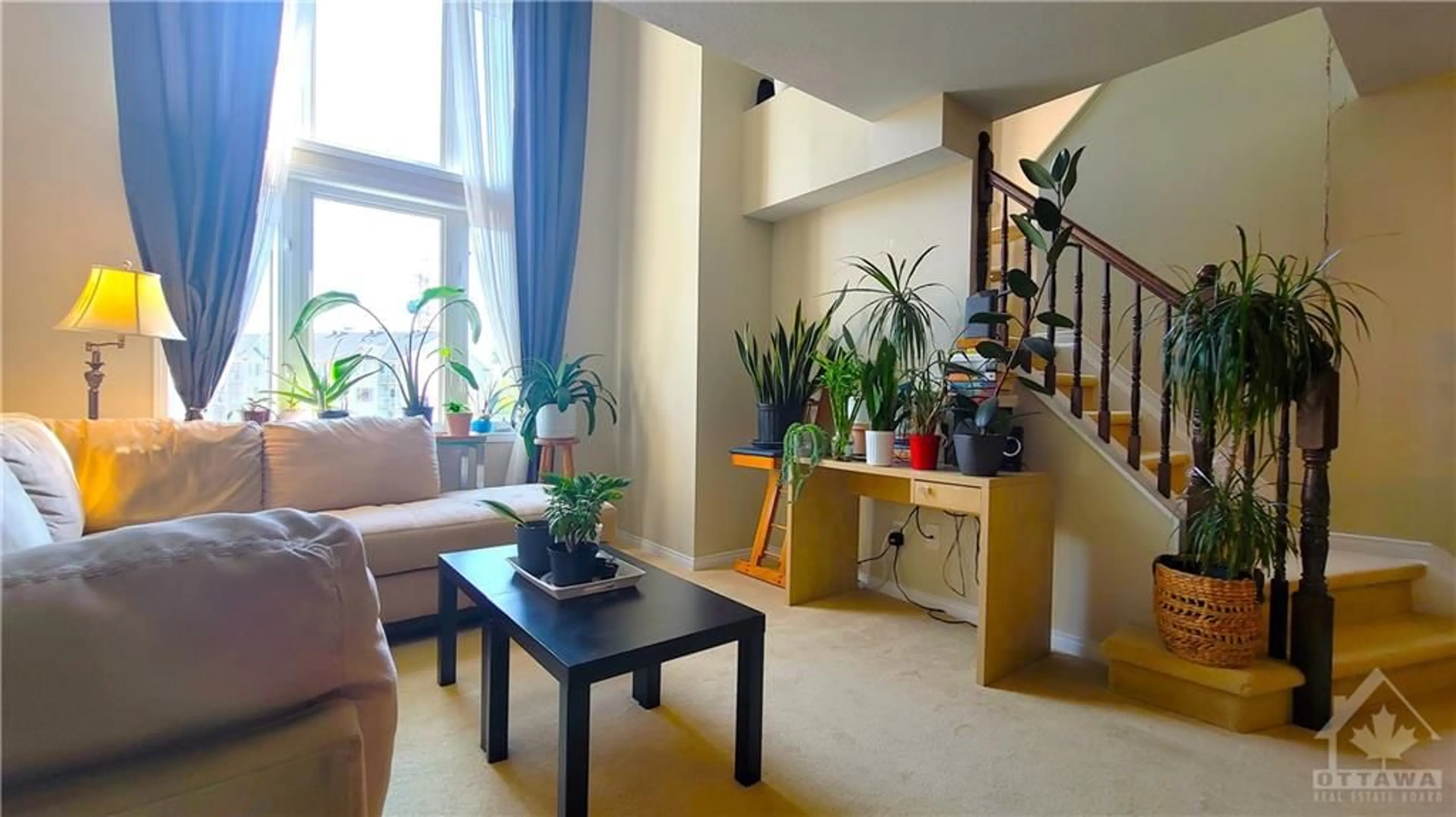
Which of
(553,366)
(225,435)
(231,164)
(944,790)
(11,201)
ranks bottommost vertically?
(944,790)

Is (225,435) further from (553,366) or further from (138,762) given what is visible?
(138,762)

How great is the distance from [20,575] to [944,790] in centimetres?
180

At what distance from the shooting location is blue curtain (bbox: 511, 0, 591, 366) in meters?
3.98

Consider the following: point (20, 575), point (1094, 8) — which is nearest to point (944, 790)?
point (20, 575)

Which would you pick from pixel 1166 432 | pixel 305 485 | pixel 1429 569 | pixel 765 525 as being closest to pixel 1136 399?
pixel 1166 432

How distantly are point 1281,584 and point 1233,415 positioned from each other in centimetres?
63

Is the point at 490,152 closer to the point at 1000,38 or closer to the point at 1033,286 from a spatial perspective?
the point at 1000,38

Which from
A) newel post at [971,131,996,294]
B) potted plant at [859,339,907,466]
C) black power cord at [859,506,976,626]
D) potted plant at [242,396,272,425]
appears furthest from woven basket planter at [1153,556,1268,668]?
potted plant at [242,396,272,425]

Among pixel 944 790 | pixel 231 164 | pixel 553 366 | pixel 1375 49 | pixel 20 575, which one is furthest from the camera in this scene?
pixel 553 366

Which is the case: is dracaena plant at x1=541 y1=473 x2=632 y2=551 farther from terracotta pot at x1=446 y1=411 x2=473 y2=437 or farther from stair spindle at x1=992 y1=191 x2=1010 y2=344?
terracotta pot at x1=446 y1=411 x2=473 y2=437

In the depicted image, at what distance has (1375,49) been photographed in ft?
7.37

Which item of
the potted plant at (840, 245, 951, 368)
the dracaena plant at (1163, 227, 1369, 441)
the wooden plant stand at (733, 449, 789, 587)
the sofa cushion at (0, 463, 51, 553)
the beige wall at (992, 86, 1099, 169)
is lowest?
the wooden plant stand at (733, 449, 789, 587)

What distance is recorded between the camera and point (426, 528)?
253 cm

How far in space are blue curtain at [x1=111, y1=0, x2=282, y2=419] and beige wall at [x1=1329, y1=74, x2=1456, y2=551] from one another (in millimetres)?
5052
